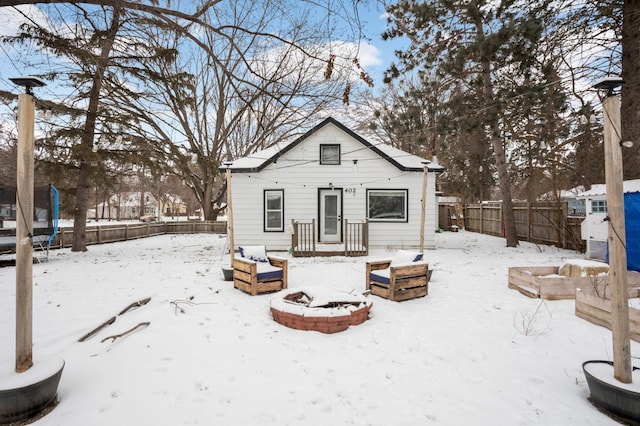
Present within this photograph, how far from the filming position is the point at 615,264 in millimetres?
2738

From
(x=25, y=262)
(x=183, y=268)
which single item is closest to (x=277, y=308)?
(x=25, y=262)

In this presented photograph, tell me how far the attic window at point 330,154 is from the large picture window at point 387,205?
1.73m

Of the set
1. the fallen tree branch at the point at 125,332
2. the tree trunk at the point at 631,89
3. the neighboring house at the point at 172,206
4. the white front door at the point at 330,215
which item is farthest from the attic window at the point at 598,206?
the neighboring house at the point at 172,206

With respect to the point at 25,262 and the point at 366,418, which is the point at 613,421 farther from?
the point at 25,262

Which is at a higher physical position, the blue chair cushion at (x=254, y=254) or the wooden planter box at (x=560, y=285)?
the blue chair cushion at (x=254, y=254)

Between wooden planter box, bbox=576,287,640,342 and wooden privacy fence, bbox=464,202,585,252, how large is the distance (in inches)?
314

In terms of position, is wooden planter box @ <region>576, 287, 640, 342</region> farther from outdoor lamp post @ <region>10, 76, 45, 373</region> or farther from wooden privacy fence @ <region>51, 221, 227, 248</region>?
wooden privacy fence @ <region>51, 221, 227, 248</region>

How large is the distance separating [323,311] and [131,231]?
1559cm

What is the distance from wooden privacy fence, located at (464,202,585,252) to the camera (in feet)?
37.3

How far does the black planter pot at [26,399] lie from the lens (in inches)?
95.3

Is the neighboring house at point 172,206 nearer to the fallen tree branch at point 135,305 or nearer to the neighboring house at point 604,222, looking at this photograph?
the fallen tree branch at point 135,305

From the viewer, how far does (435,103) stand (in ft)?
34.4

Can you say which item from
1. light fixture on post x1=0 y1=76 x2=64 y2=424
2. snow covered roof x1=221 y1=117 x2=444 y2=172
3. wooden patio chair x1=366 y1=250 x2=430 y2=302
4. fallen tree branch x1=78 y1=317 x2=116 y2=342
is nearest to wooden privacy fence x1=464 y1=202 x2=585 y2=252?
snow covered roof x1=221 y1=117 x2=444 y2=172

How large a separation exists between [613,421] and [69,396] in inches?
177
